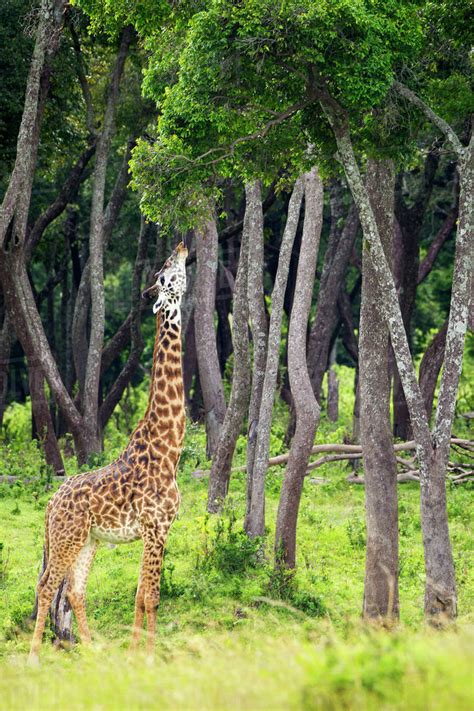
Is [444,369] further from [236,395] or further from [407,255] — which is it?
[407,255]

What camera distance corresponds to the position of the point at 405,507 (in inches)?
758

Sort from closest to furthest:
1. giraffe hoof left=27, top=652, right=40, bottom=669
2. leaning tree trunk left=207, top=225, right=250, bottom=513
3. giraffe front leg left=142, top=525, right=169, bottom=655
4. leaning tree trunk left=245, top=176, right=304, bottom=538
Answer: giraffe hoof left=27, top=652, right=40, bottom=669
giraffe front leg left=142, top=525, right=169, bottom=655
leaning tree trunk left=245, top=176, right=304, bottom=538
leaning tree trunk left=207, top=225, right=250, bottom=513

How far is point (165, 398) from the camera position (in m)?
11.4

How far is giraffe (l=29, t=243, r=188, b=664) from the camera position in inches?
438

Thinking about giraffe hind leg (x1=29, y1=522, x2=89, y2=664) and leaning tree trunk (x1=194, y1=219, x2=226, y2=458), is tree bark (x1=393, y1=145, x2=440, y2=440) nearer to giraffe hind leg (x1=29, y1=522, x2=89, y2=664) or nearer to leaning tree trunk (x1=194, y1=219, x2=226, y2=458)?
leaning tree trunk (x1=194, y1=219, x2=226, y2=458)

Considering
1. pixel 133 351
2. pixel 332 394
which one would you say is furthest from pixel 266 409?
pixel 332 394

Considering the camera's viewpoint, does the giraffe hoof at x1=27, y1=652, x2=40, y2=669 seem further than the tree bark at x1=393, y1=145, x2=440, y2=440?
No

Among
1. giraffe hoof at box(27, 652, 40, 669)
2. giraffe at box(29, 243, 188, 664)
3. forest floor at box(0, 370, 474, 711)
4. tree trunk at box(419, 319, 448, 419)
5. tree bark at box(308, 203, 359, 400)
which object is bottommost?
giraffe hoof at box(27, 652, 40, 669)

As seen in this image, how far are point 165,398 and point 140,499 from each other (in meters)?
1.06

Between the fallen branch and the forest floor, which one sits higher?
the fallen branch

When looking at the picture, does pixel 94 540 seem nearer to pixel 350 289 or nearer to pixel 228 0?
pixel 228 0

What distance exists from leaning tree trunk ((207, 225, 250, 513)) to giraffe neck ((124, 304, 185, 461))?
15.9 ft

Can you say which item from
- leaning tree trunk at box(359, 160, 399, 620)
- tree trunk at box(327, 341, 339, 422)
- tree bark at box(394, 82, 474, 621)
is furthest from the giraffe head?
tree trunk at box(327, 341, 339, 422)

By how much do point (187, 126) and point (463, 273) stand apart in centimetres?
343
